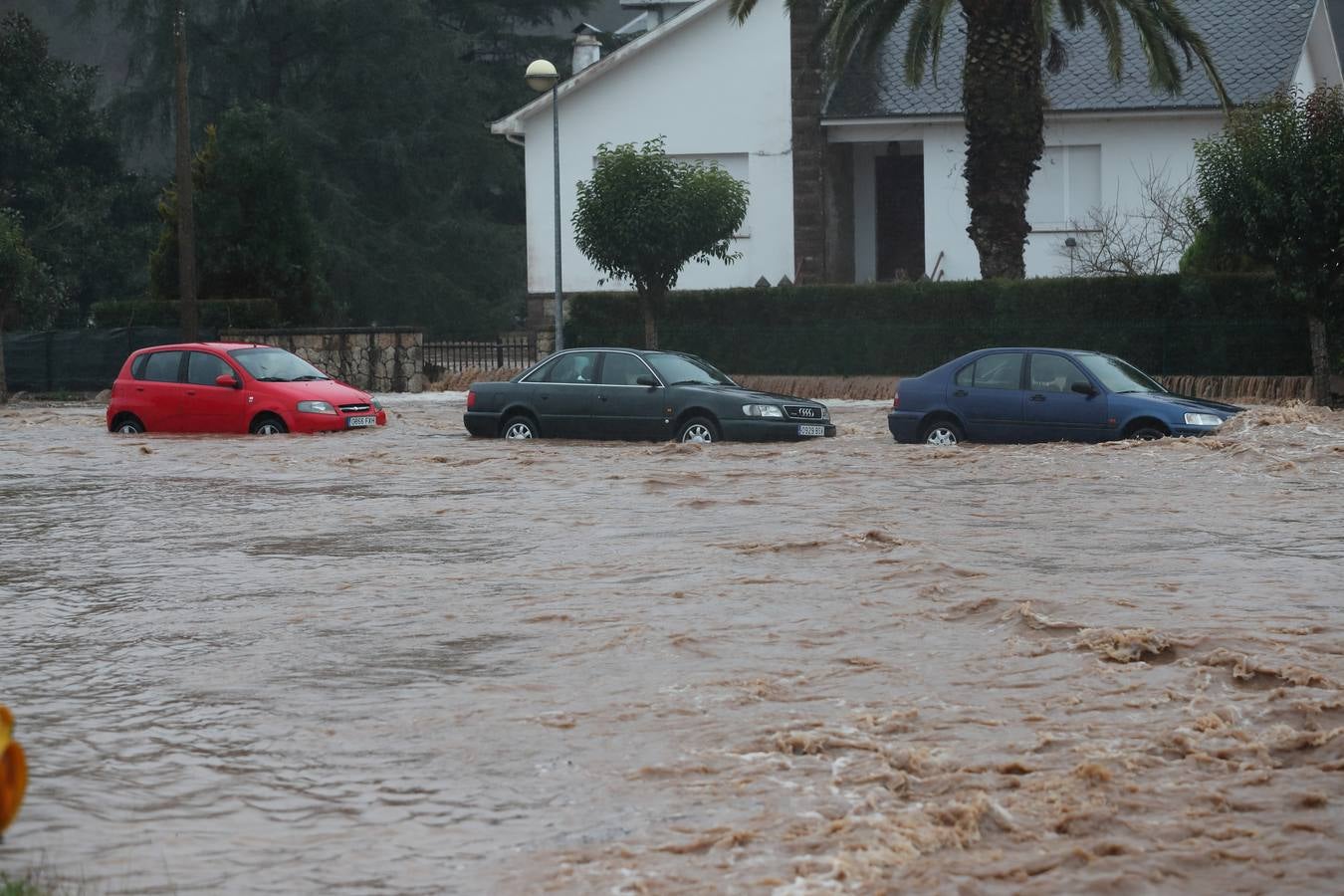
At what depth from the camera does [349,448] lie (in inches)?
890

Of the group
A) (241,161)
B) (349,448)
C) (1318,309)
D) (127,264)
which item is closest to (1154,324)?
(1318,309)

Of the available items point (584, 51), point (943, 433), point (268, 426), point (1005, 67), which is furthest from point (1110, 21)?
point (584, 51)

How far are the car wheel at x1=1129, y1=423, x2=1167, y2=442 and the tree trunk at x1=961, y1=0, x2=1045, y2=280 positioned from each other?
9881mm

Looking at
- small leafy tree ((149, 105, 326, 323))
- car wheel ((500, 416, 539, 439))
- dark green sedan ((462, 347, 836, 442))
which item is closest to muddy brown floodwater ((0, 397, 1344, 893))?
dark green sedan ((462, 347, 836, 442))

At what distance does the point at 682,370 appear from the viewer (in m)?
22.0

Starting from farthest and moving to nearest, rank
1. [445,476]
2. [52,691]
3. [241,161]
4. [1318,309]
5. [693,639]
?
[241,161] → [1318,309] → [445,476] → [693,639] → [52,691]

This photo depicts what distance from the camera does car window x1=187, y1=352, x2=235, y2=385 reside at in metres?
24.4

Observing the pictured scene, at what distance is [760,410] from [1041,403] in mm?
3110

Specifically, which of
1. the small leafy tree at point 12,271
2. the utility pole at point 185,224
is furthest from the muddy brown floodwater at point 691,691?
the small leafy tree at point 12,271

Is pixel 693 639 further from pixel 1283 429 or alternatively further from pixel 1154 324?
pixel 1154 324

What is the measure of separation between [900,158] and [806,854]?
125ft

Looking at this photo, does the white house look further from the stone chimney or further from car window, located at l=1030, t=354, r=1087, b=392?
car window, located at l=1030, t=354, r=1087, b=392

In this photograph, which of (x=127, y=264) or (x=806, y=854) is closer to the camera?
(x=806, y=854)

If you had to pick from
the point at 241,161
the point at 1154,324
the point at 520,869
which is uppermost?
the point at 241,161
